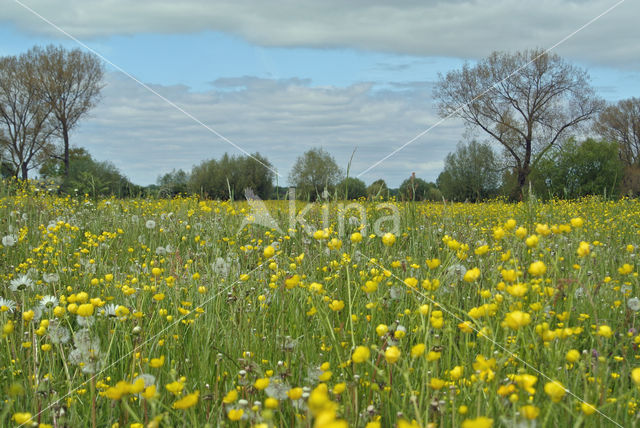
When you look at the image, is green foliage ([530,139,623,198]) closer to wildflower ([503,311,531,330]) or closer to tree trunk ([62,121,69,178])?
wildflower ([503,311,531,330])

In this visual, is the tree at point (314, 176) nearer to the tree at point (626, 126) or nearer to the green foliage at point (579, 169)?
the green foliage at point (579, 169)

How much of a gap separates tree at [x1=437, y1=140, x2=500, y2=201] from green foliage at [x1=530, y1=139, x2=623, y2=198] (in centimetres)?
980

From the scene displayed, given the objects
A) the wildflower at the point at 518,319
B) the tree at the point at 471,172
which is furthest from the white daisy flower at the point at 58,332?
the tree at the point at 471,172

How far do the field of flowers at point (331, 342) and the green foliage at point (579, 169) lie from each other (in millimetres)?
18826

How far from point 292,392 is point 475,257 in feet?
11.7

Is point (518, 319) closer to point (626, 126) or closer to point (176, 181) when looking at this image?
point (176, 181)

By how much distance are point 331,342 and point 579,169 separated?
2262cm

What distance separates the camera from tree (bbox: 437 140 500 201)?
111ft

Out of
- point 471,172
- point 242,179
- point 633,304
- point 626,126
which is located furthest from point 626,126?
point 633,304

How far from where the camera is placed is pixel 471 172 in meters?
35.4

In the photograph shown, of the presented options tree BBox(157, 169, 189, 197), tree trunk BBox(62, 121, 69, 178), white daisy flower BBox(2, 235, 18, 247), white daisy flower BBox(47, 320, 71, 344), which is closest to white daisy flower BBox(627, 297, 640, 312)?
white daisy flower BBox(47, 320, 71, 344)

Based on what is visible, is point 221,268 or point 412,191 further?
point 412,191

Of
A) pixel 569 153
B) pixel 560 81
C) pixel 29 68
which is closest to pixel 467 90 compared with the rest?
pixel 560 81

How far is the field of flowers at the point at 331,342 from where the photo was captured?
61.5 inches
